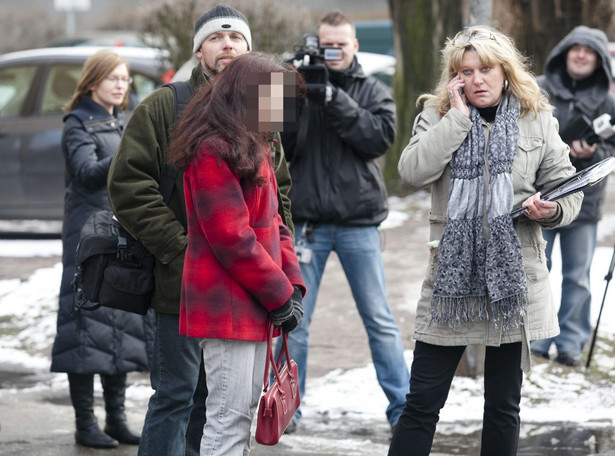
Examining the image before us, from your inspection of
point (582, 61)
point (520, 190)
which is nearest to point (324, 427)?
point (520, 190)

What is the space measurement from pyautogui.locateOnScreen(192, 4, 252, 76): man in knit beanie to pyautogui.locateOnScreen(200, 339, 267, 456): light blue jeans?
1.12 meters

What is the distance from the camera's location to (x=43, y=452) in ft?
15.8

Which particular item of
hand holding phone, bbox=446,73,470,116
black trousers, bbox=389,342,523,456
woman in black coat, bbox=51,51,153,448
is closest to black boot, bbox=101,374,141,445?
woman in black coat, bbox=51,51,153,448

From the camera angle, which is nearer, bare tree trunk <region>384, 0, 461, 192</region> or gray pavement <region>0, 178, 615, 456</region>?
gray pavement <region>0, 178, 615, 456</region>

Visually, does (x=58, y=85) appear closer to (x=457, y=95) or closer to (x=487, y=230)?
(x=457, y=95)

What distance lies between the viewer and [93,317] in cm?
497

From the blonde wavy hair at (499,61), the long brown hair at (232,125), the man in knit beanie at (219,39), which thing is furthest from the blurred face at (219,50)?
the blonde wavy hair at (499,61)

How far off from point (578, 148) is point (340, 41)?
1.63 metres

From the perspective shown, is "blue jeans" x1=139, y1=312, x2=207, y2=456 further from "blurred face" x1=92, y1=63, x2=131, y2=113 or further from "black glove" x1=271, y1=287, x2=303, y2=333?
"blurred face" x1=92, y1=63, x2=131, y2=113

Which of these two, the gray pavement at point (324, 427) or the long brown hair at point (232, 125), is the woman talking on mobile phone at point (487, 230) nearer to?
the long brown hair at point (232, 125)

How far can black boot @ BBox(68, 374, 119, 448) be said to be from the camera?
192 inches

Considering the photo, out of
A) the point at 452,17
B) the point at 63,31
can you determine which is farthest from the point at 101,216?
the point at 63,31

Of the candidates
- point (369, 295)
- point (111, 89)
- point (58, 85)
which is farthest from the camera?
point (58, 85)

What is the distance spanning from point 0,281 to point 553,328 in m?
5.49
